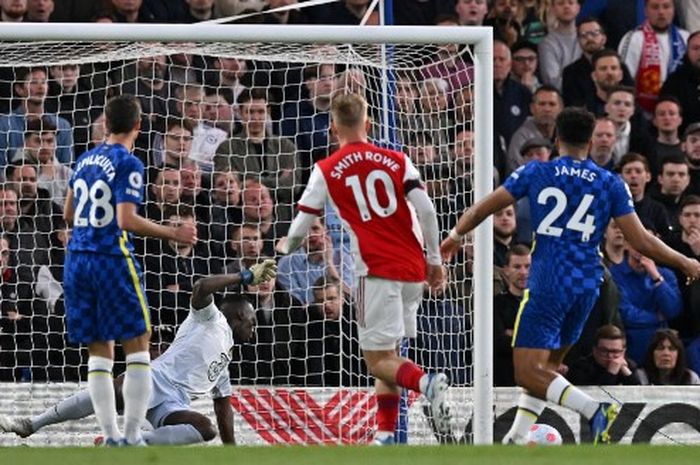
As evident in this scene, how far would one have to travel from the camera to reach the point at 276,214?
13742 mm

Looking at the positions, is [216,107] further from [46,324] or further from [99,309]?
[99,309]

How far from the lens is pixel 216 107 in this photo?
552 inches

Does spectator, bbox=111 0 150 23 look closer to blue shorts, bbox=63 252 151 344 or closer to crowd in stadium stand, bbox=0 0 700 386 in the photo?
crowd in stadium stand, bbox=0 0 700 386

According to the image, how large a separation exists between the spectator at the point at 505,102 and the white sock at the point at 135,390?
201 inches

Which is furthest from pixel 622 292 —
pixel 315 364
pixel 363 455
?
pixel 363 455

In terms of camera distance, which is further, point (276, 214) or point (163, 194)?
point (276, 214)

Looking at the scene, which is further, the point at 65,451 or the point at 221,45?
the point at 221,45

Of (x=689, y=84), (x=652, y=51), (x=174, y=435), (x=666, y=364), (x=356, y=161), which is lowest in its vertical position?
(x=174, y=435)

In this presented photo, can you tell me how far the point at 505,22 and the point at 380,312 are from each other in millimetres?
5603

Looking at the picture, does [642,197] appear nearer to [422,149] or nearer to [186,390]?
[422,149]

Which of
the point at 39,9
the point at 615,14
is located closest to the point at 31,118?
the point at 39,9

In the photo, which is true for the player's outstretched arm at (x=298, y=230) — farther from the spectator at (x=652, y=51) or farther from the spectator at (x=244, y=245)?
the spectator at (x=652, y=51)

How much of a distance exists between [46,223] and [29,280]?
1.41 ft

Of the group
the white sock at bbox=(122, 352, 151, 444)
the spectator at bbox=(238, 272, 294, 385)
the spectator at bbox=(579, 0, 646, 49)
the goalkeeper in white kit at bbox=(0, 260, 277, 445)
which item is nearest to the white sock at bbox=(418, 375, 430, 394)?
the white sock at bbox=(122, 352, 151, 444)
